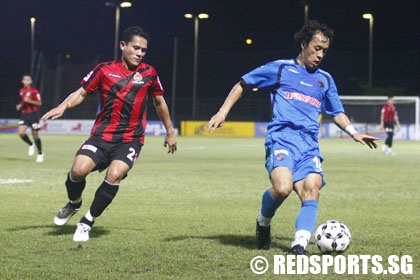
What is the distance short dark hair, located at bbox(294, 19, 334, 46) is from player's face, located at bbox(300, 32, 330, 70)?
1.4 inches

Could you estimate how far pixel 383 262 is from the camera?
6652 millimetres

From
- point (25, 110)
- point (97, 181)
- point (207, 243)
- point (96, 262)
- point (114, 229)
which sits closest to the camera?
point (96, 262)

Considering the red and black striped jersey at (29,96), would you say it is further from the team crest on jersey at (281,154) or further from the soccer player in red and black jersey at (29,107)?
the team crest on jersey at (281,154)

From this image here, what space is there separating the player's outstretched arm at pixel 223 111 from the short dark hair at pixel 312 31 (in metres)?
0.76

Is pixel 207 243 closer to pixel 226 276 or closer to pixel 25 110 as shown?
pixel 226 276

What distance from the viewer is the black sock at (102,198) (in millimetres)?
7996

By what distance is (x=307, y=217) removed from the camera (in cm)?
693

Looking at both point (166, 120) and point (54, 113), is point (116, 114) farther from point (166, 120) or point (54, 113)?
point (54, 113)

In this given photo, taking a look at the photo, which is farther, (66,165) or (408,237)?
(66,165)

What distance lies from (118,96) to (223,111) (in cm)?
153

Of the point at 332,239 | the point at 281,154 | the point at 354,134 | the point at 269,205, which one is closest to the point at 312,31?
the point at 354,134

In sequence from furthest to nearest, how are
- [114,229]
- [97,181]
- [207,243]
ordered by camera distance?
[97,181] < [114,229] < [207,243]

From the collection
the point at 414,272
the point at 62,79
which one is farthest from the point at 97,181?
the point at 62,79

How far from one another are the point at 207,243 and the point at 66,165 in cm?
1297
